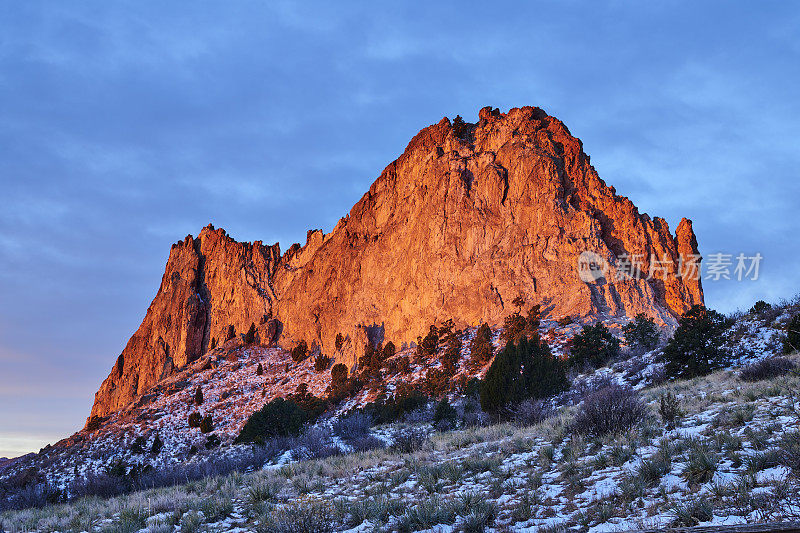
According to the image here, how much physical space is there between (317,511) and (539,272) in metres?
55.2

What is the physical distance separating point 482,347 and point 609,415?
40.2 meters

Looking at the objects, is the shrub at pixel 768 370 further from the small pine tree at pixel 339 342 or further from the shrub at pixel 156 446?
the small pine tree at pixel 339 342

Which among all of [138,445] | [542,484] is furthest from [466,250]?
[542,484]

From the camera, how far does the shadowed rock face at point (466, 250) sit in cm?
5962

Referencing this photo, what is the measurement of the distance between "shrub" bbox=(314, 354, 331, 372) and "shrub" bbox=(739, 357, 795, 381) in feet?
197

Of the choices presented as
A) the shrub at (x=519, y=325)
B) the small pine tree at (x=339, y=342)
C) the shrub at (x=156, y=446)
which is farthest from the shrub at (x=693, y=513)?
the small pine tree at (x=339, y=342)

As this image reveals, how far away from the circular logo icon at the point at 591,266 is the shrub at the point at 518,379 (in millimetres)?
34997

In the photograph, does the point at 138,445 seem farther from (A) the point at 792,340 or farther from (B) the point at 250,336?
(A) the point at 792,340

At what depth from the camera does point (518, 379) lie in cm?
2189

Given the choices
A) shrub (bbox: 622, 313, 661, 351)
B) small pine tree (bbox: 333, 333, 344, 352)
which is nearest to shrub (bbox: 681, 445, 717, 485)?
shrub (bbox: 622, 313, 661, 351)

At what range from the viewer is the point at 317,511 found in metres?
7.40

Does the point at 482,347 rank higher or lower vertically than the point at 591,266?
lower

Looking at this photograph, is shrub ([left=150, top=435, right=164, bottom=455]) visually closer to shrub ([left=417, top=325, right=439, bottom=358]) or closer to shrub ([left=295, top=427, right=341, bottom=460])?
shrub ([left=417, top=325, right=439, bottom=358])

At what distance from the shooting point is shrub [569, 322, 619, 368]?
110 feet
